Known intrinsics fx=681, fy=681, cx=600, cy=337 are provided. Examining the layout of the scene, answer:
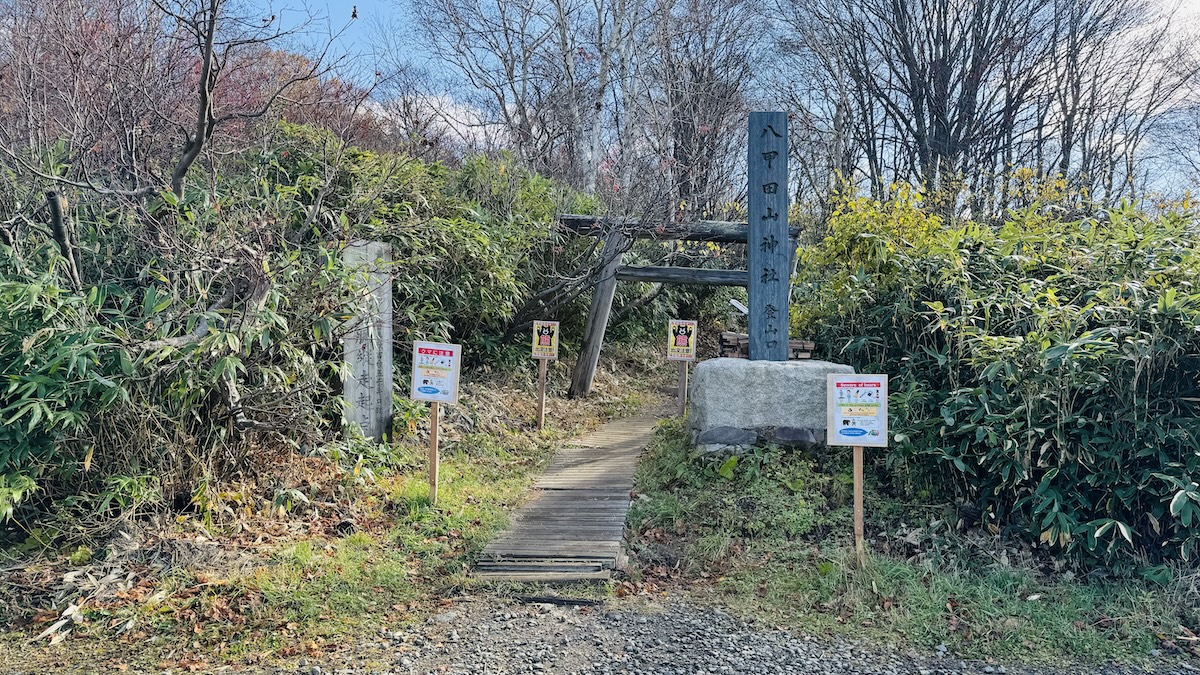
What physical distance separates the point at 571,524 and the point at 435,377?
1.55m

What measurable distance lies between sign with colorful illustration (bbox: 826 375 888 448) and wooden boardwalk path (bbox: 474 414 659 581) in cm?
167

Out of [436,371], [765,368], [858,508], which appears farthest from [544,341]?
[858,508]

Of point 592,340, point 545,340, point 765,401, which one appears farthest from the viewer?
point 592,340

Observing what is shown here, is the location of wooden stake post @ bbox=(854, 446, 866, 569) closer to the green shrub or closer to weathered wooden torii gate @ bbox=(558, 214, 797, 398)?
the green shrub

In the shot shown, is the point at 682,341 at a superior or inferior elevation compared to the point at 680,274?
inferior

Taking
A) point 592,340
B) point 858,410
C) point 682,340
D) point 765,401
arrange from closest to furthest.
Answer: point 858,410 → point 765,401 → point 682,340 → point 592,340

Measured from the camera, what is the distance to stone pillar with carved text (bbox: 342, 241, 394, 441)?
579cm

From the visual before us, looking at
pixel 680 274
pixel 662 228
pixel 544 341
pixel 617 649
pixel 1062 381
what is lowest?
pixel 617 649

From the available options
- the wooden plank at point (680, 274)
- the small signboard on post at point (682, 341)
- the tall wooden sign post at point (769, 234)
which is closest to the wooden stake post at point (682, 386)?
the small signboard on post at point (682, 341)

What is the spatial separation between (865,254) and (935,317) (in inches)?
50.1

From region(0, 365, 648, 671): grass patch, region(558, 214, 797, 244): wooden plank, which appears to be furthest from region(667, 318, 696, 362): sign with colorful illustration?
region(0, 365, 648, 671): grass patch

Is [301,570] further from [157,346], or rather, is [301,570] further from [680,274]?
[680,274]

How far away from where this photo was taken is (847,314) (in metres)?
6.52

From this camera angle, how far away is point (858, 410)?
4297 millimetres
